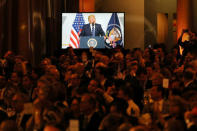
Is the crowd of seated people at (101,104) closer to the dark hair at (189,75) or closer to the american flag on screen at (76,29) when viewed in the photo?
the dark hair at (189,75)

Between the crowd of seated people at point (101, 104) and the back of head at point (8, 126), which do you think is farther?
the crowd of seated people at point (101, 104)

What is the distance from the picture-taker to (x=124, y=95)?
7.43 m

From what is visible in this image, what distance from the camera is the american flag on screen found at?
19.8m

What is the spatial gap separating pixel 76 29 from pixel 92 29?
65 centimetres

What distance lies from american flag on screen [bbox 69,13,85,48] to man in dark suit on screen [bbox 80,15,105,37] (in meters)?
0.18

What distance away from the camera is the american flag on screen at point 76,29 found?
19766 millimetres

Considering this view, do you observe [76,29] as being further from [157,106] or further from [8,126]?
[8,126]

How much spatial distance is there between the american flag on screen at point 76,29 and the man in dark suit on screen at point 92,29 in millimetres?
176

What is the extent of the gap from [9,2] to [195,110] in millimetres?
10946

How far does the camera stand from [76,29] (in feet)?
Answer: 65.0

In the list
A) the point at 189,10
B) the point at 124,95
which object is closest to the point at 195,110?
the point at 124,95

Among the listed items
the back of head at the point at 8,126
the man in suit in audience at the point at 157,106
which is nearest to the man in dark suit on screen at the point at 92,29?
the man in suit in audience at the point at 157,106

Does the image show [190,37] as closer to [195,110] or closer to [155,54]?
[155,54]

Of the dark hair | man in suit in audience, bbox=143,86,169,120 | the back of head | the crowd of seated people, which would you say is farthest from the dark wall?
the back of head
